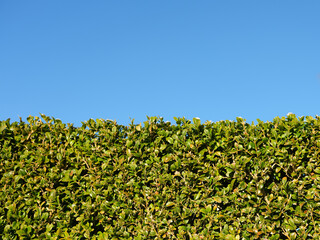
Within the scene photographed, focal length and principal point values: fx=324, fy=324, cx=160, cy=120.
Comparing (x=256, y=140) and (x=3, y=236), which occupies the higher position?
(x=256, y=140)

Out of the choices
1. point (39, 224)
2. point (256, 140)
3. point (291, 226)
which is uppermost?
point (256, 140)

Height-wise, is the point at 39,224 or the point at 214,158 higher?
the point at 214,158

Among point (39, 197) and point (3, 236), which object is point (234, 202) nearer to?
point (39, 197)

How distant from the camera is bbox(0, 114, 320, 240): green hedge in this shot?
5172mm

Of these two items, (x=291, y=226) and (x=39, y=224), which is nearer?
(x=291, y=226)

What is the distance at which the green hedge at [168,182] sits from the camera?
517cm

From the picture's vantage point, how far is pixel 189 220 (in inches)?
211

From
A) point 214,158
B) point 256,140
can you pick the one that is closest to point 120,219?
point 214,158

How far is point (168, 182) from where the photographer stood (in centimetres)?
540

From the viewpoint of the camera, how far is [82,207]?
539cm

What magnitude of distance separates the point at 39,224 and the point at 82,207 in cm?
80

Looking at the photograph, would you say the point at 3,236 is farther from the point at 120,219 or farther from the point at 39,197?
the point at 120,219

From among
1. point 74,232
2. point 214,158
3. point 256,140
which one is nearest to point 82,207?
point 74,232

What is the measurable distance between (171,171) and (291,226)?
2.06 m
